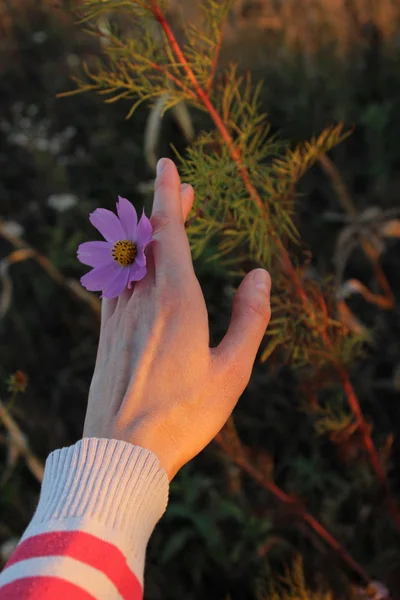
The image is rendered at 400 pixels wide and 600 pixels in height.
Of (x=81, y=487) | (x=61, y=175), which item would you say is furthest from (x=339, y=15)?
(x=81, y=487)

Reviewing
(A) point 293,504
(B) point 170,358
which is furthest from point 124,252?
(A) point 293,504

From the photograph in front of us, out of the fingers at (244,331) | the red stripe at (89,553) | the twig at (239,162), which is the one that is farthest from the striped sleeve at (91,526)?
the twig at (239,162)

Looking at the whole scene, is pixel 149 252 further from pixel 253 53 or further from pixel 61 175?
pixel 253 53

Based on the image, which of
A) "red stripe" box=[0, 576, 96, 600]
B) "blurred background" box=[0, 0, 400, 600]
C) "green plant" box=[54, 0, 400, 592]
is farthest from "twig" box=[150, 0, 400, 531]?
"red stripe" box=[0, 576, 96, 600]

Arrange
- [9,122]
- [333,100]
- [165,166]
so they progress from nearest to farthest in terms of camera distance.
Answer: [165,166]
[333,100]
[9,122]

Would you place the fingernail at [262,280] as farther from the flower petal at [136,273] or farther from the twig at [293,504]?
the twig at [293,504]

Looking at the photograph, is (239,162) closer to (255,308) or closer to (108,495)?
(255,308)

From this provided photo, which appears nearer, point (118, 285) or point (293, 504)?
point (118, 285)
